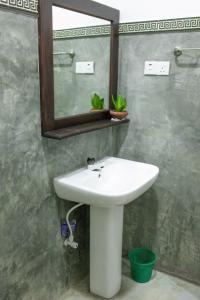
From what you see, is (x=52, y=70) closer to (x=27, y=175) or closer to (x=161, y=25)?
(x=27, y=175)

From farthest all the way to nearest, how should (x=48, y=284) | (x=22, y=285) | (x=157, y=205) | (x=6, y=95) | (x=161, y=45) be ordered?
1. (x=157, y=205)
2. (x=161, y=45)
3. (x=48, y=284)
4. (x=22, y=285)
5. (x=6, y=95)

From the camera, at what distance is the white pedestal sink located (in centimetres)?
162

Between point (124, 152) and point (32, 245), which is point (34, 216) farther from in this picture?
point (124, 152)

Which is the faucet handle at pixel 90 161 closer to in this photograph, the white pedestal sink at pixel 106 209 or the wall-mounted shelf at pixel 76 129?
the white pedestal sink at pixel 106 209

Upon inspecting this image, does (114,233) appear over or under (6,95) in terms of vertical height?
under

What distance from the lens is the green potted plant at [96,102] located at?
1.94m

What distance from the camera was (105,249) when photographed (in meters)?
1.80

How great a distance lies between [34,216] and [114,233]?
1.64 ft

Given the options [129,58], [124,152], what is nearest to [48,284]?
[124,152]

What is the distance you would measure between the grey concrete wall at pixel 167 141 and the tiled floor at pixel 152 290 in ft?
0.30

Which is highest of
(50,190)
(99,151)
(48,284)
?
(99,151)

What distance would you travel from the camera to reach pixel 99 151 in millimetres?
2025

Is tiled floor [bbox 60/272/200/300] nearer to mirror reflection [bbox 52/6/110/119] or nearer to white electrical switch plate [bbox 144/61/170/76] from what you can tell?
mirror reflection [bbox 52/6/110/119]

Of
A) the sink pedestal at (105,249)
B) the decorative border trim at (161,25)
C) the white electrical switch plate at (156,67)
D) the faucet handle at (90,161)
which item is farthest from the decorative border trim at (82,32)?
the sink pedestal at (105,249)
